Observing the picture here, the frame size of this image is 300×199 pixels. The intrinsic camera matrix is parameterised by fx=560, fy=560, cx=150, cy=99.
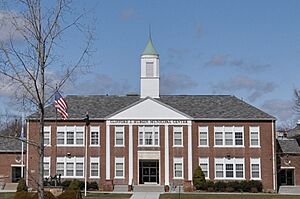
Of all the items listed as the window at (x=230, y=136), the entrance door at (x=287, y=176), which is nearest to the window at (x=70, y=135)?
the window at (x=230, y=136)

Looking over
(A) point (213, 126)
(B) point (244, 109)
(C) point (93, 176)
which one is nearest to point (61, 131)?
(C) point (93, 176)

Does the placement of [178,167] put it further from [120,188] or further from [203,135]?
[120,188]

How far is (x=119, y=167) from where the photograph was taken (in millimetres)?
57281

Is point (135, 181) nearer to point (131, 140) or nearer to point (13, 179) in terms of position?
point (131, 140)

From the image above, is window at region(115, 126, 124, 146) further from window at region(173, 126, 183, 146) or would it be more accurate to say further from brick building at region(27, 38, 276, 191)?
window at region(173, 126, 183, 146)

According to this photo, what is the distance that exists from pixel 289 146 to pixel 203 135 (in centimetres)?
1125

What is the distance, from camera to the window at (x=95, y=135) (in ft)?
190

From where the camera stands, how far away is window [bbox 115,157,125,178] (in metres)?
57.1

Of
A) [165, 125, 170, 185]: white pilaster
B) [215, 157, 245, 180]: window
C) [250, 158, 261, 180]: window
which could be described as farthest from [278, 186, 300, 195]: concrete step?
[165, 125, 170, 185]: white pilaster

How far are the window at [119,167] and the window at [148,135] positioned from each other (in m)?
2.65

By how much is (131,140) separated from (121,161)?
2374mm

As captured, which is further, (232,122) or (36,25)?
(232,122)

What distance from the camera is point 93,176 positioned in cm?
5716

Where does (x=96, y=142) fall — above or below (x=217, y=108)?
below
